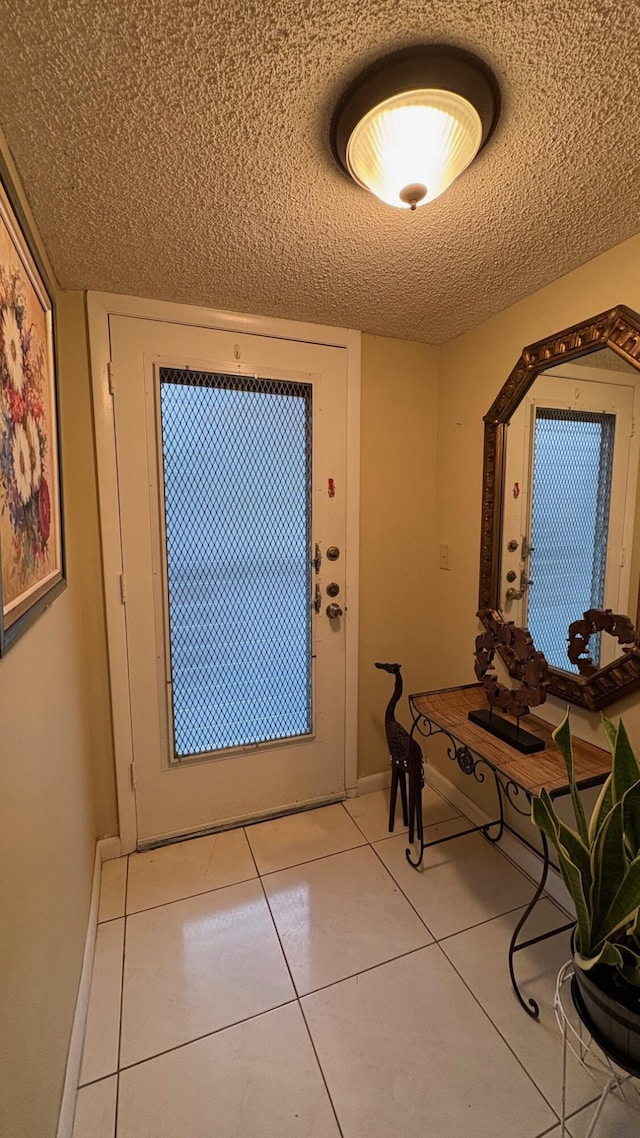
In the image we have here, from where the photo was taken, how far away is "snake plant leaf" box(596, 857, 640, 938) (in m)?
0.83

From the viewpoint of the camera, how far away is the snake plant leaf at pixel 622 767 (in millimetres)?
969

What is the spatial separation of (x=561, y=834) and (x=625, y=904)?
15 centimetres

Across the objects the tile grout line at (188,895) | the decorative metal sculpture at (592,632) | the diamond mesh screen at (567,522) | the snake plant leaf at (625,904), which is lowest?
the tile grout line at (188,895)

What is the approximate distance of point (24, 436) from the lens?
89cm

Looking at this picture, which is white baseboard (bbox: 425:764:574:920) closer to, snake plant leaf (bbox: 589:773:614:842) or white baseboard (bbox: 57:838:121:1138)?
snake plant leaf (bbox: 589:773:614:842)

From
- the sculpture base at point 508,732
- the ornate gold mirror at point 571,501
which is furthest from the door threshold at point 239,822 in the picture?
the ornate gold mirror at point 571,501

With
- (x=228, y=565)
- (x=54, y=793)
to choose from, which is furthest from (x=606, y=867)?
(x=228, y=565)

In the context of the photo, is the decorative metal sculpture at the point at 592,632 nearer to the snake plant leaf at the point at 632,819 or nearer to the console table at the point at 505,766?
the console table at the point at 505,766

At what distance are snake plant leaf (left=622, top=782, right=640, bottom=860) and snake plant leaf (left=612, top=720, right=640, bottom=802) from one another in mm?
55

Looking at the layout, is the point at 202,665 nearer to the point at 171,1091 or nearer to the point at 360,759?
the point at 360,759

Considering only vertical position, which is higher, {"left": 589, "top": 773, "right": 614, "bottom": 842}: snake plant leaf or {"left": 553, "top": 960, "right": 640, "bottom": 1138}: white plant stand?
{"left": 589, "top": 773, "right": 614, "bottom": 842}: snake plant leaf

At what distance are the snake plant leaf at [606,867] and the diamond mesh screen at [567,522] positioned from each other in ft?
1.96

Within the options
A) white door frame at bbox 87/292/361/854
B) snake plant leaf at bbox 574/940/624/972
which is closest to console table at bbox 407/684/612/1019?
snake plant leaf at bbox 574/940/624/972

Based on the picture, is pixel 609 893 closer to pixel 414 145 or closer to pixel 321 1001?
pixel 321 1001
